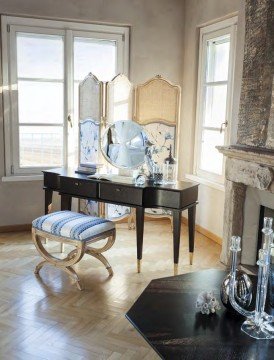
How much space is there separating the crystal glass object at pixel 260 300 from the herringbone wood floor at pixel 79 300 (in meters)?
0.81

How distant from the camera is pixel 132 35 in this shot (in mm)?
4586

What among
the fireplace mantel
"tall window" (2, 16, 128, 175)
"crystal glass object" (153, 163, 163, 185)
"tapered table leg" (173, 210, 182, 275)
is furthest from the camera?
"tall window" (2, 16, 128, 175)

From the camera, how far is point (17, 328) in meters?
2.61

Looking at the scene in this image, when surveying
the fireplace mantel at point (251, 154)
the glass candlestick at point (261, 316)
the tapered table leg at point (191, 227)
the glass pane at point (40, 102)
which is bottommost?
the tapered table leg at point (191, 227)

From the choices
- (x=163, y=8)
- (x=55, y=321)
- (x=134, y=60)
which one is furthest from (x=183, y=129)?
(x=55, y=321)

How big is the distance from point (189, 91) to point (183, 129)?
0.42m

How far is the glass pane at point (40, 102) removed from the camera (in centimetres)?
436

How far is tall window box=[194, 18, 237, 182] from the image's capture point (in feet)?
13.3

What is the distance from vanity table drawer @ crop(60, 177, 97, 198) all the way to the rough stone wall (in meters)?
1.28

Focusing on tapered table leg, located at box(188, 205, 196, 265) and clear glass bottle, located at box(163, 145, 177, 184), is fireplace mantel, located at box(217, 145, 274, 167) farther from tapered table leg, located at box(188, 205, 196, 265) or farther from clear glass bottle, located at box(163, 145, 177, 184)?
tapered table leg, located at box(188, 205, 196, 265)

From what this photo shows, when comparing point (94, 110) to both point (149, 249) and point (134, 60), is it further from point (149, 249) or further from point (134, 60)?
point (149, 249)

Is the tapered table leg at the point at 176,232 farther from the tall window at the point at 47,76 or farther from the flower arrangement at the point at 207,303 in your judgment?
the tall window at the point at 47,76

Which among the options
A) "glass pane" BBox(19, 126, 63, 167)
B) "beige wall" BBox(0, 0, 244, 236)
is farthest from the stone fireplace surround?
"glass pane" BBox(19, 126, 63, 167)

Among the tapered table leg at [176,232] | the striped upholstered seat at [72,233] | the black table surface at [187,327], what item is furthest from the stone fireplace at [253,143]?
the black table surface at [187,327]
